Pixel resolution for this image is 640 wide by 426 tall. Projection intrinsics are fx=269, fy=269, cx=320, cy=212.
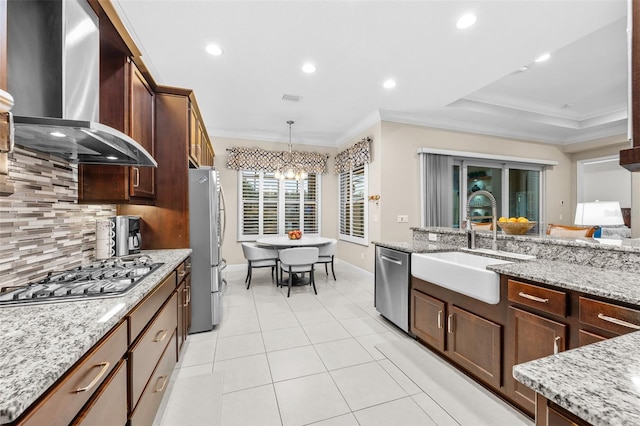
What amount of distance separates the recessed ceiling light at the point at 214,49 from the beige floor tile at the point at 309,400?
10.4 ft

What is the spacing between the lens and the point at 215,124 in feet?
17.4

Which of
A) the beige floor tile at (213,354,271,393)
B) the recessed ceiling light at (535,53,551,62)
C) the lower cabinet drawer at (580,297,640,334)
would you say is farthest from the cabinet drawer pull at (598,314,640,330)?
the recessed ceiling light at (535,53,551,62)

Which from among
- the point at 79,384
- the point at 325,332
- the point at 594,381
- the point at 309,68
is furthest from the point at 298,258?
the point at 594,381

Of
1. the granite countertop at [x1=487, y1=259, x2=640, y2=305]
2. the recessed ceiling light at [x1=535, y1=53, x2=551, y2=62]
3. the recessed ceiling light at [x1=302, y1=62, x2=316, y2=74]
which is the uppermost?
the recessed ceiling light at [x1=535, y1=53, x2=551, y2=62]

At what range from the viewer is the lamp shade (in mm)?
3373

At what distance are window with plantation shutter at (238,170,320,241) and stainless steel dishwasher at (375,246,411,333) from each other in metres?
3.26

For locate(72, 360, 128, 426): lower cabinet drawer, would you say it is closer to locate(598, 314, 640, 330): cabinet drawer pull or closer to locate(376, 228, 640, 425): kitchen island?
locate(376, 228, 640, 425): kitchen island

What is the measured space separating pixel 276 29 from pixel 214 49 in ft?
2.47

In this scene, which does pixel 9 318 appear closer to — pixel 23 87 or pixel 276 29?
pixel 23 87

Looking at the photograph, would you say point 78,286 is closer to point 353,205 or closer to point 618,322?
point 618,322

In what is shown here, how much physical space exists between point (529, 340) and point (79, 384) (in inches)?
82.4

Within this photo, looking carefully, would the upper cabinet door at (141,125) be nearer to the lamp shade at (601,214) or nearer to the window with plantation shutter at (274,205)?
the window with plantation shutter at (274,205)

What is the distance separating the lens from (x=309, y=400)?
1787mm

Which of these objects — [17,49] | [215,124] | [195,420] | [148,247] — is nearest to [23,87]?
[17,49]
